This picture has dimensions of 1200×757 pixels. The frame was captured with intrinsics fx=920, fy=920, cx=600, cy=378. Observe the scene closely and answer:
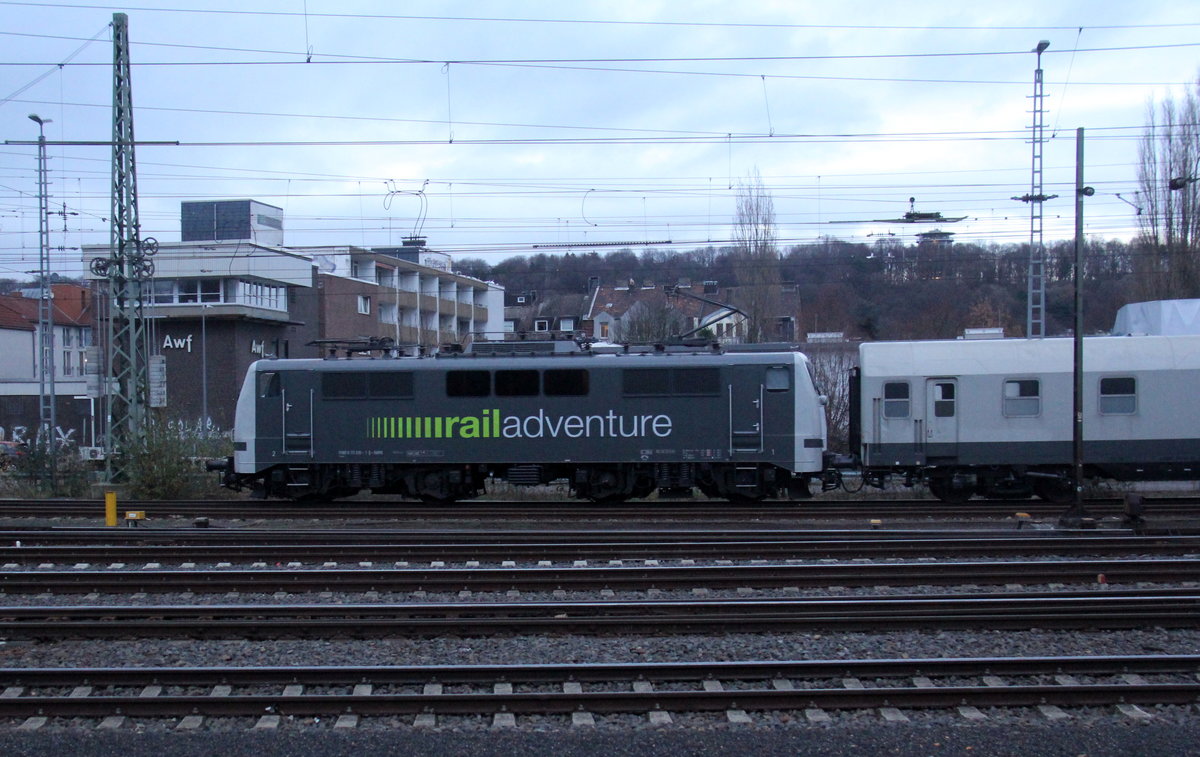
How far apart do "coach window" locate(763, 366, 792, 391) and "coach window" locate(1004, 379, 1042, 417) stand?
14.8ft

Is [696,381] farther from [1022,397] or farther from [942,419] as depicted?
[1022,397]

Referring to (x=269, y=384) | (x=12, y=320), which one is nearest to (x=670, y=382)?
(x=269, y=384)

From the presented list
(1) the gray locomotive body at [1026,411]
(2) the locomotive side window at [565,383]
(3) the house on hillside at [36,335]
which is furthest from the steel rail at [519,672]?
(3) the house on hillside at [36,335]

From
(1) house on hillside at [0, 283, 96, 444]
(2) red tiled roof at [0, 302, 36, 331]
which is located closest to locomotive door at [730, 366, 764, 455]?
(1) house on hillside at [0, 283, 96, 444]

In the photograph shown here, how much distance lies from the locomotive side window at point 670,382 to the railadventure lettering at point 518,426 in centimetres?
53

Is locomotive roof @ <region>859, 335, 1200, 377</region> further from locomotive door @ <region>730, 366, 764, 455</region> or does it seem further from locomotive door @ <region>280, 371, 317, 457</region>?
locomotive door @ <region>280, 371, 317, 457</region>

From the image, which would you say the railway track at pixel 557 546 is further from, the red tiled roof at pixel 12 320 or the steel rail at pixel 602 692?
the red tiled roof at pixel 12 320

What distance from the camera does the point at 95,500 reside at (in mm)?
19609

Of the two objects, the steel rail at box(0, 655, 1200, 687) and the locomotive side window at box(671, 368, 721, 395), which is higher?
the locomotive side window at box(671, 368, 721, 395)

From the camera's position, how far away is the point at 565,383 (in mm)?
18766

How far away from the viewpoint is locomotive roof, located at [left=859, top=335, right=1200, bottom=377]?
60.5 feet

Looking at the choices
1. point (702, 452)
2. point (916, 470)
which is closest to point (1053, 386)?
point (916, 470)

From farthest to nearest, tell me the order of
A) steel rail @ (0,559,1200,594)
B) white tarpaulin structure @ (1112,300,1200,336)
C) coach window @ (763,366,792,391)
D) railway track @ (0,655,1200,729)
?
white tarpaulin structure @ (1112,300,1200,336)
coach window @ (763,366,792,391)
steel rail @ (0,559,1200,594)
railway track @ (0,655,1200,729)

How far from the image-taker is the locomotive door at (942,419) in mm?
18734
